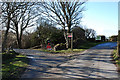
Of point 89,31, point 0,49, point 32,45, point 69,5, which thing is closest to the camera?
point 0,49

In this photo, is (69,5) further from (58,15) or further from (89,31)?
(89,31)

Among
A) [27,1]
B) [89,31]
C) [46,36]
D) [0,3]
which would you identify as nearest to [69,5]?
[46,36]

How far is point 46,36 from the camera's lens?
74.2 ft

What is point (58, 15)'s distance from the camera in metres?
19.8

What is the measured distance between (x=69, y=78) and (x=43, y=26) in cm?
1857

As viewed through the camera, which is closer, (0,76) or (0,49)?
(0,76)

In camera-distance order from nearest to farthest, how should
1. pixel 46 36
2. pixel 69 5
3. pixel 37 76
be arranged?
pixel 37 76 < pixel 69 5 < pixel 46 36

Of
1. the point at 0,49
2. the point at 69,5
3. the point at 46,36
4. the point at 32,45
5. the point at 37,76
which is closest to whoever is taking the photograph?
the point at 37,76

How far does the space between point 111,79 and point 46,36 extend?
688 inches

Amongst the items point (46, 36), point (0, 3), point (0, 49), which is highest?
point (0, 3)

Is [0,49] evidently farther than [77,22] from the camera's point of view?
No

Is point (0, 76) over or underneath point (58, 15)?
underneath

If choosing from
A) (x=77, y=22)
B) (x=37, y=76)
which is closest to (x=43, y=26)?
(x=77, y=22)

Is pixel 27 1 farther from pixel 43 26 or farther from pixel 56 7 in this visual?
pixel 43 26
